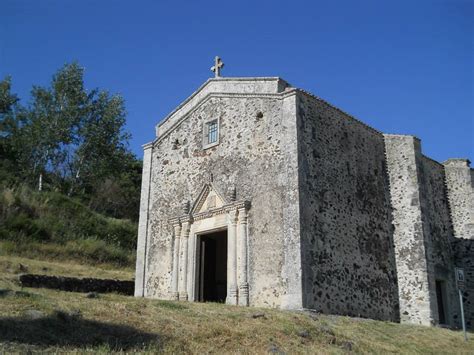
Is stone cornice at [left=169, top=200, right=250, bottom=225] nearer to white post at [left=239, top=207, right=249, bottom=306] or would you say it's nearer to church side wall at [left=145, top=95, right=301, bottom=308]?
white post at [left=239, top=207, right=249, bottom=306]

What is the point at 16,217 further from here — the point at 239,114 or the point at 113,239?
the point at 239,114

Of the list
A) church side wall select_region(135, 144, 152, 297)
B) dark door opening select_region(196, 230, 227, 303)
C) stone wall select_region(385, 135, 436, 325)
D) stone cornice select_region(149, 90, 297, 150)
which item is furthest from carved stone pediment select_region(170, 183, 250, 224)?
stone wall select_region(385, 135, 436, 325)

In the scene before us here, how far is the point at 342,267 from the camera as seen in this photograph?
14.5m

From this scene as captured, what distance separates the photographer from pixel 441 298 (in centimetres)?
1797

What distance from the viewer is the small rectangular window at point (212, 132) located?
17016mm

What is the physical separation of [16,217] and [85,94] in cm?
1554

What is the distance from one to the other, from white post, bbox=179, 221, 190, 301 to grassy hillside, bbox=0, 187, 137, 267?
8.37 meters

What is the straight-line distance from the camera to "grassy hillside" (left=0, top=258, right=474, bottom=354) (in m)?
7.60

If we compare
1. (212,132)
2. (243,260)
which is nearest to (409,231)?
(243,260)

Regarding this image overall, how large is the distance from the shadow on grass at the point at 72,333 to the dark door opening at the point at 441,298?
12756mm

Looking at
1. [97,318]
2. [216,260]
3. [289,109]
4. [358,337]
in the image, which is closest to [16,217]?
[216,260]

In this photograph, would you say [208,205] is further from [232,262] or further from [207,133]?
[207,133]

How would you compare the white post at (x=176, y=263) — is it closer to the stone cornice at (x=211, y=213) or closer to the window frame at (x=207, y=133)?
the stone cornice at (x=211, y=213)

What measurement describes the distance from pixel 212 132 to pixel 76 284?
6.53 m
